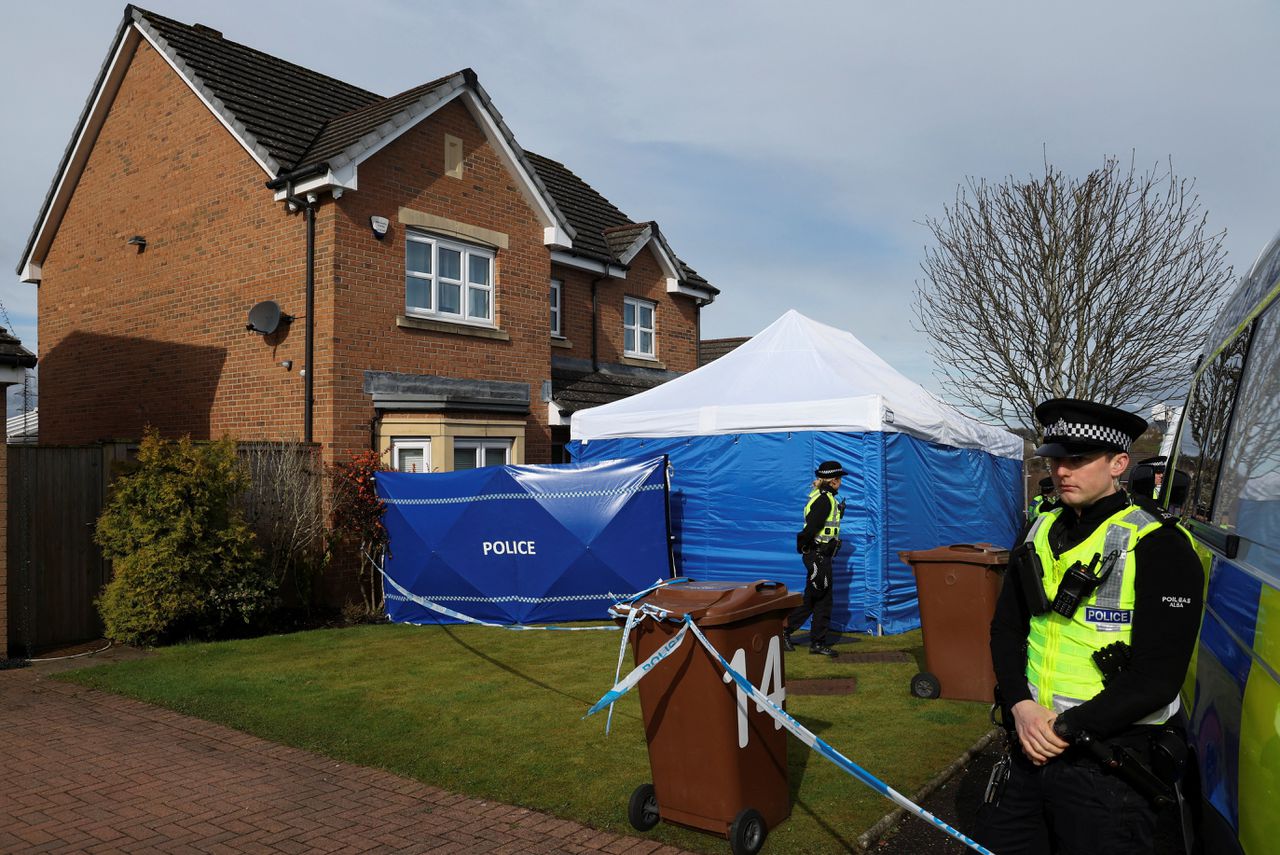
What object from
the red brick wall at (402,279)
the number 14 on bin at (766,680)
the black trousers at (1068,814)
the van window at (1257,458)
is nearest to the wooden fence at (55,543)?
the red brick wall at (402,279)

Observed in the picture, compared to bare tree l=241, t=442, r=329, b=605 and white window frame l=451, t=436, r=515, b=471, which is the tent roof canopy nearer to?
white window frame l=451, t=436, r=515, b=471

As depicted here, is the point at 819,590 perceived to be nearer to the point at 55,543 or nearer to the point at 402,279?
the point at 402,279

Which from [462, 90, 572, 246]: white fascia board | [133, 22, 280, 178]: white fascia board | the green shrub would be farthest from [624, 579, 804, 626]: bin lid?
[462, 90, 572, 246]: white fascia board

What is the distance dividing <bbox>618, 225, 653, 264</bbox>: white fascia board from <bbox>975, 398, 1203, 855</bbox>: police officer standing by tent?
50.3ft

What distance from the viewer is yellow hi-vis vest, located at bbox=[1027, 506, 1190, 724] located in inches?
112

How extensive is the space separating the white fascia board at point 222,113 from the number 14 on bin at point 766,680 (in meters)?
10.6

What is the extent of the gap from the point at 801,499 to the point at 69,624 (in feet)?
26.2

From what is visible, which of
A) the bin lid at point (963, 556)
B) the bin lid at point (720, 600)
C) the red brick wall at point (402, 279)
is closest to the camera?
the bin lid at point (720, 600)

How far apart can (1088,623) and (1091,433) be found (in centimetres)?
60

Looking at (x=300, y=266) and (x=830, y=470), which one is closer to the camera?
(x=830, y=470)

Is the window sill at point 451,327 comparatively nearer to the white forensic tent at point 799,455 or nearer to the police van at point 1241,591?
the white forensic tent at point 799,455

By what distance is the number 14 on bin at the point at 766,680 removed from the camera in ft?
14.7

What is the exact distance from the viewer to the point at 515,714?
7066 mm

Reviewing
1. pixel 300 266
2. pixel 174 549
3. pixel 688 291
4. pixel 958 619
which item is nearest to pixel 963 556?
pixel 958 619
